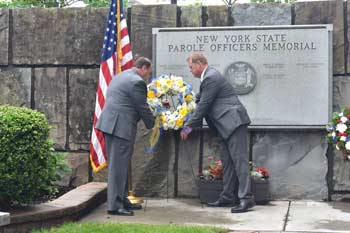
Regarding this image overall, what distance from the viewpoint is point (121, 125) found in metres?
7.01

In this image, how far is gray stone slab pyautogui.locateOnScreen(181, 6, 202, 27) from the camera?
822cm

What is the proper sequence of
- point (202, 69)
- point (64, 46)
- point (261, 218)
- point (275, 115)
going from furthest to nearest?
1. point (64, 46)
2. point (275, 115)
3. point (202, 69)
4. point (261, 218)

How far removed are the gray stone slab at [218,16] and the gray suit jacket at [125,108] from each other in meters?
1.52

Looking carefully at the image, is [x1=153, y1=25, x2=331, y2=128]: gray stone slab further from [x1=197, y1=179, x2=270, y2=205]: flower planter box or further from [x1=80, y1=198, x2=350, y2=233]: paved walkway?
[x1=80, y1=198, x2=350, y2=233]: paved walkway

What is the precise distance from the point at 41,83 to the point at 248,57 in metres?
2.69

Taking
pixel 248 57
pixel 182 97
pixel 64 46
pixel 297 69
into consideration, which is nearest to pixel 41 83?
pixel 64 46

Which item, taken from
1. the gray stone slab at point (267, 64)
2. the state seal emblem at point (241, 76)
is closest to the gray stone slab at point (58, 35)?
the gray stone slab at point (267, 64)

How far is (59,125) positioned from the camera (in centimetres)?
852

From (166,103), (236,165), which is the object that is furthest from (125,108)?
(236,165)


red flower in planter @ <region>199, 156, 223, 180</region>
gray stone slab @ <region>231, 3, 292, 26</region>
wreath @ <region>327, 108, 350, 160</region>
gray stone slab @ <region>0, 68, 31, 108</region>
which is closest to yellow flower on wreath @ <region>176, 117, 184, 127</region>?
red flower in planter @ <region>199, 156, 223, 180</region>

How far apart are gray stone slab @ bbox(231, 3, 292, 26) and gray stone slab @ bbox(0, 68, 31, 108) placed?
9.14 feet

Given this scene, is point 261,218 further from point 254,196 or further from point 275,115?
point 275,115

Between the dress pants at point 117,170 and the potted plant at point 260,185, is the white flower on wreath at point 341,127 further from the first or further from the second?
the dress pants at point 117,170

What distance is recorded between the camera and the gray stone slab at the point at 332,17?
311 inches
